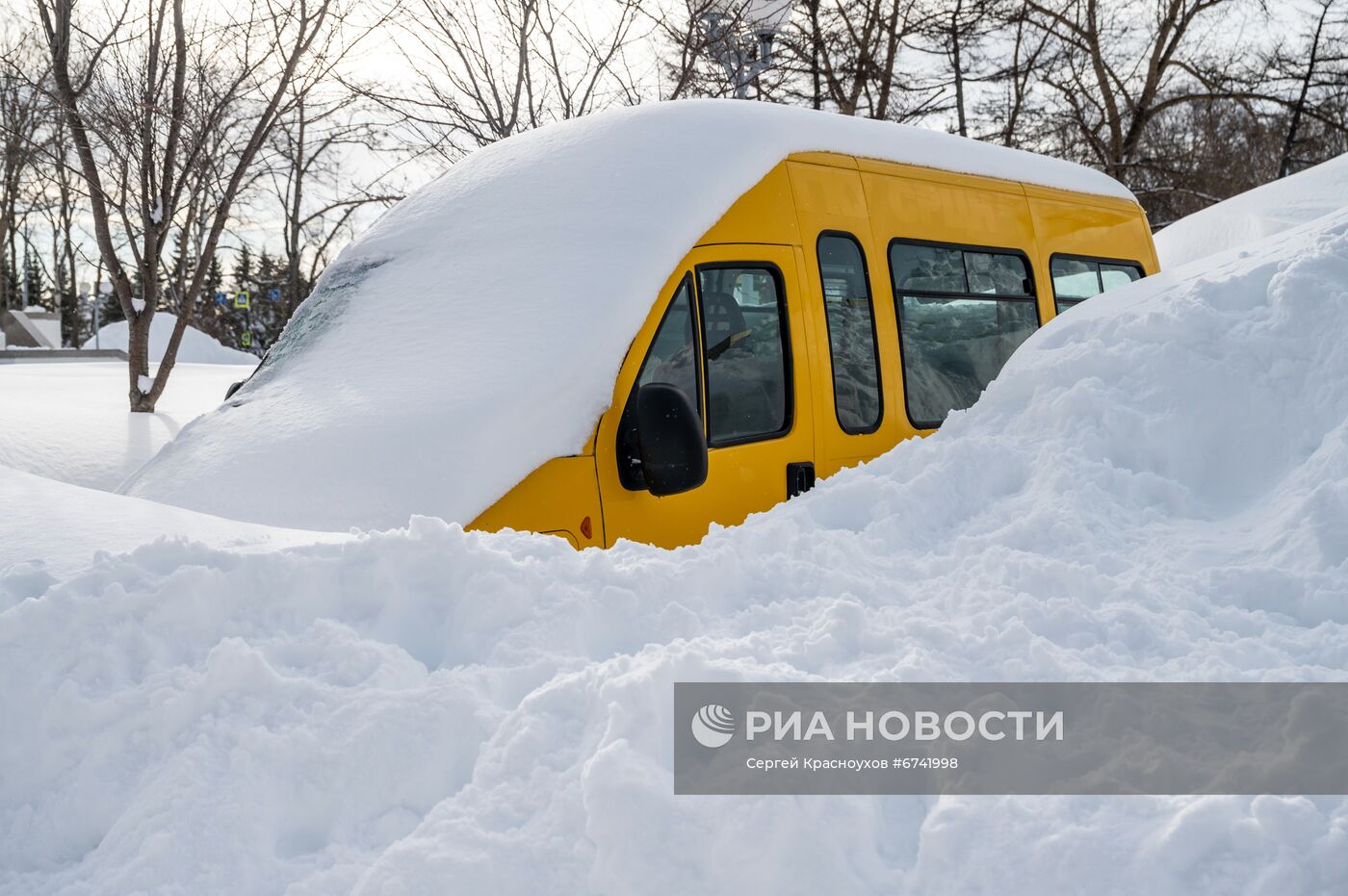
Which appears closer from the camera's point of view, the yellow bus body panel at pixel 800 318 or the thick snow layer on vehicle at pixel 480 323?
the thick snow layer on vehicle at pixel 480 323

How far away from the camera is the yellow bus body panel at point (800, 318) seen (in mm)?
3869

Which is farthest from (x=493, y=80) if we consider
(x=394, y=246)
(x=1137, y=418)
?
(x=1137, y=418)

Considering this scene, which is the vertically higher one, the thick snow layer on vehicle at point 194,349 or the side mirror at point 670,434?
the thick snow layer on vehicle at point 194,349

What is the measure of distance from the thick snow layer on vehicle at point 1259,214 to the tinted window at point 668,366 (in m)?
9.76

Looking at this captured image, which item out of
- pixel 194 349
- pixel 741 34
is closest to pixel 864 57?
pixel 741 34

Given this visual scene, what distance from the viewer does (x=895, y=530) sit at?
318 centimetres

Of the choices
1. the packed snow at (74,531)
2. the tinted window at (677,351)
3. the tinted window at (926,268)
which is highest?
the tinted window at (926,268)

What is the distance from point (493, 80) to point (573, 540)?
27.0 ft

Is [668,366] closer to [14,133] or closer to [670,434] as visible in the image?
[670,434]

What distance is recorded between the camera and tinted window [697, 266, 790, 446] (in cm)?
438

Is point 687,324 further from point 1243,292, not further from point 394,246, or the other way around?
point 1243,292

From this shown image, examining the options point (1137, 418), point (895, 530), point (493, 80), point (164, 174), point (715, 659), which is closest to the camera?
point (715, 659)

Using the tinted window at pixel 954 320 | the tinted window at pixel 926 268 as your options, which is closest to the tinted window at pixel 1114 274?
the tinted window at pixel 954 320

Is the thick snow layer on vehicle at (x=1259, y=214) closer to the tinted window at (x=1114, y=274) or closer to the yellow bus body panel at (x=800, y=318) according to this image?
the tinted window at (x=1114, y=274)
